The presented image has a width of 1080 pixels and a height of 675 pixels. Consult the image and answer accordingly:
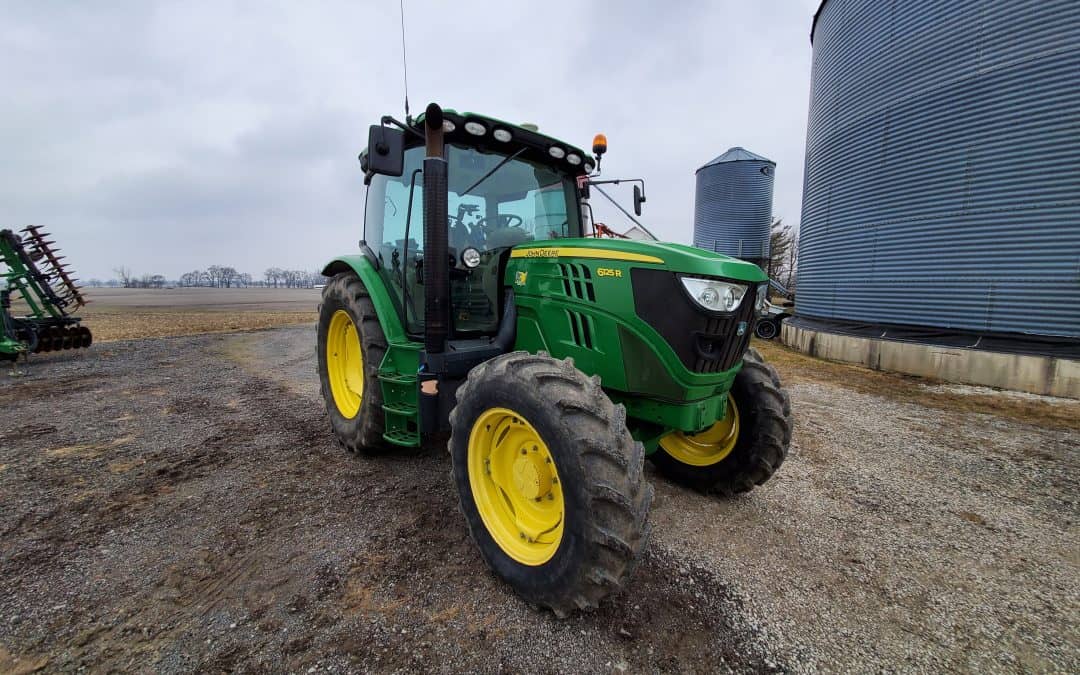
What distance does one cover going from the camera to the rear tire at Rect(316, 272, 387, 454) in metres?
3.38

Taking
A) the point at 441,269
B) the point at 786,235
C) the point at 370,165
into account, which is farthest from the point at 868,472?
the point at 786,235

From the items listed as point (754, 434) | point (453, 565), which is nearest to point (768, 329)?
point (754, 434)

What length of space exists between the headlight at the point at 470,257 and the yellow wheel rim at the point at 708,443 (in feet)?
5.63

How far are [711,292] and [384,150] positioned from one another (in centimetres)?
183

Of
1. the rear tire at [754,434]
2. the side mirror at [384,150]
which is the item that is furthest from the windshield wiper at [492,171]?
the rear tire at [754,434]

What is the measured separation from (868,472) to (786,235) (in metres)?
31.6

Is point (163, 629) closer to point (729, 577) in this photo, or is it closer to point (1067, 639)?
point (729, 577)

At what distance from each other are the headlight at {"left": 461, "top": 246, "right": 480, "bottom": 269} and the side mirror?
2.19 ft

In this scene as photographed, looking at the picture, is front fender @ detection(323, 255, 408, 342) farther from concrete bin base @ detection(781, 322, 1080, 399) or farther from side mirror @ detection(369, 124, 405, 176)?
concrete bin base @ detection(781, 322, 1080, 399)

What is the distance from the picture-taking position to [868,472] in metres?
3.71

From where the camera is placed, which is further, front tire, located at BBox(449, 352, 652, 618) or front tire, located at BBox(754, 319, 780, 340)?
front tire, located at BBox(754, 319, 780, 340)

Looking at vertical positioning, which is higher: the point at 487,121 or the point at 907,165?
the point at 907,165

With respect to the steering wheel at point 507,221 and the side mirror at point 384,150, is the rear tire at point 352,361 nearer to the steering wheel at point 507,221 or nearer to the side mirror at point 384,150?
the steering wheel at point 507,221

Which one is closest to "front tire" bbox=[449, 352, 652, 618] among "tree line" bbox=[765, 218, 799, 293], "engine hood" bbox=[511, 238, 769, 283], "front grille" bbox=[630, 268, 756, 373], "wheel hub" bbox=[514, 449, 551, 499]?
"wheel hub" bbox=[514, 449, 551, 499]
